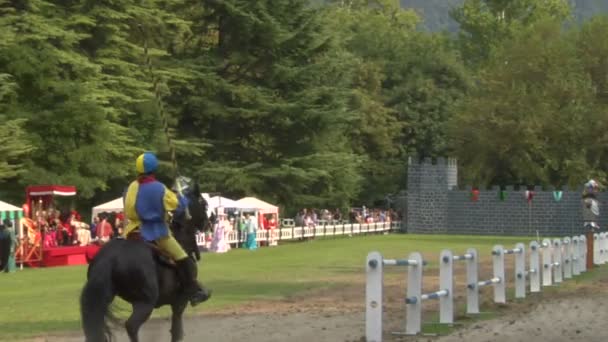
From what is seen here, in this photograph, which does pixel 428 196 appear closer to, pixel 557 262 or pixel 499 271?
pixel 557 262

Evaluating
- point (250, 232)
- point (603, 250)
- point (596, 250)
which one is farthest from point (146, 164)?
point (250, 232)

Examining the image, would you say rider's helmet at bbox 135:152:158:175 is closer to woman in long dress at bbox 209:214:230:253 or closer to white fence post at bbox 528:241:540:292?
white fence post at bbox 528:241:540:292

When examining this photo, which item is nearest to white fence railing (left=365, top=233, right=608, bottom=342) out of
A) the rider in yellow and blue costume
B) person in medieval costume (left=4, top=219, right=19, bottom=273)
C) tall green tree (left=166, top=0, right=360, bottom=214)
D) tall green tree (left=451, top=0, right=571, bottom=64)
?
the rider in yellow and blue costume

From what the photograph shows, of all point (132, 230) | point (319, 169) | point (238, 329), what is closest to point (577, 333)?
point (238, 329)

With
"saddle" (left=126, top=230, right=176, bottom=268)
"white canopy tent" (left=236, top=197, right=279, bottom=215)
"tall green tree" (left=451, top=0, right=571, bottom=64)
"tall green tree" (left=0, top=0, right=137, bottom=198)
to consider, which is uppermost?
"tall green tree" (left=451, top=0, right=571, bottom=64)

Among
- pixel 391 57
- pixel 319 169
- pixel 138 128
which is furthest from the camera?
pixel 391 57

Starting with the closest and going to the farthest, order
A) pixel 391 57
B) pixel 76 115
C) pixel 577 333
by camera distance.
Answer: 1. pixel 577 333
2. pixel 76 115
3. pixel 391 57

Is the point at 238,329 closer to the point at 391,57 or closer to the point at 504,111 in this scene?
the point at 504,111

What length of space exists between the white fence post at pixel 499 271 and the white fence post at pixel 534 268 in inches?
115

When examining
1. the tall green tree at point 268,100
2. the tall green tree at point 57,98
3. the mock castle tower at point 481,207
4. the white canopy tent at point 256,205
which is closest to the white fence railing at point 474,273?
the tall green tree at point 57,98

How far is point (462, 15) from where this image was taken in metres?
115

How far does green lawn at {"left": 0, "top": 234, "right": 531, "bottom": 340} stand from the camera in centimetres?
2064

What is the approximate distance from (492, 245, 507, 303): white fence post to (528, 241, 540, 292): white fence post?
9.62 ft

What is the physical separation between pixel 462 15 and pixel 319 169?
168ft
